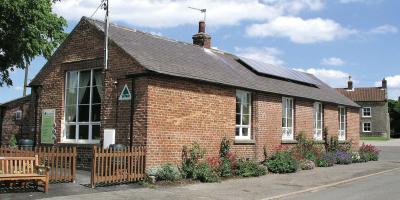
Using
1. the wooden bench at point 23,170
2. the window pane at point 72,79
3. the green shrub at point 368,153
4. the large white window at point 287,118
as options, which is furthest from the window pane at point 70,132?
the green shrub at point 368,153

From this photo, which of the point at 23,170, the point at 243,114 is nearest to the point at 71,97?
the point at 23,170

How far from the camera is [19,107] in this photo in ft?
68.1

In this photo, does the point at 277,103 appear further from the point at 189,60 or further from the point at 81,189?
the point at 81,189

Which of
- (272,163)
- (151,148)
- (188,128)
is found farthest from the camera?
(272,163)

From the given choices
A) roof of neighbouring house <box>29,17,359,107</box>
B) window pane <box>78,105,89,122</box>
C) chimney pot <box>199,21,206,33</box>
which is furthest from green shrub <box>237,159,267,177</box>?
chimney pot <box>199,21,206,33</box>

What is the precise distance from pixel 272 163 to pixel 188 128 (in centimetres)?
441

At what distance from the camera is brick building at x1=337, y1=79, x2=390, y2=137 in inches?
2680

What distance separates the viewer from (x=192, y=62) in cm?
1858

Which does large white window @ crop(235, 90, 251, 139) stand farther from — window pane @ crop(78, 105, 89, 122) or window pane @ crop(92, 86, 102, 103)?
window pane @ crop(78, 105, 89, 122)

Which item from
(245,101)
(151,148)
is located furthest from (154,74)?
(245,101)

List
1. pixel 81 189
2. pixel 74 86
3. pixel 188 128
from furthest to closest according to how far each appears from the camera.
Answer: pixel 74 86 → pixel 188 128 → pixel 81 189

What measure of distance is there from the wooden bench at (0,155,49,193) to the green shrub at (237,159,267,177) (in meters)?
7.03

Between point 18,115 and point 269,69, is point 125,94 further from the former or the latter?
point 269,69

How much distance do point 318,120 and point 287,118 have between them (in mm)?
3773
